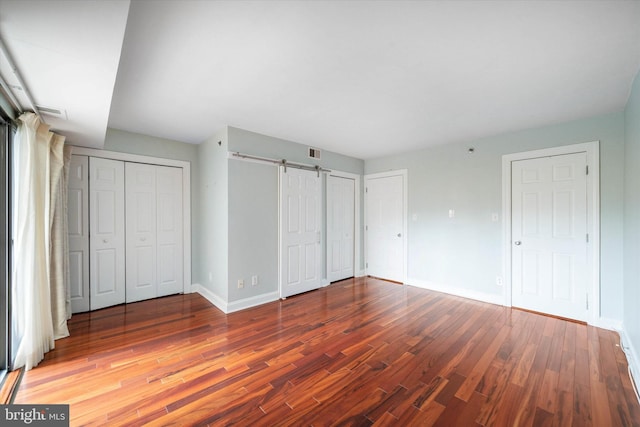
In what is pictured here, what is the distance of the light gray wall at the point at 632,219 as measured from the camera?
6.89 ft

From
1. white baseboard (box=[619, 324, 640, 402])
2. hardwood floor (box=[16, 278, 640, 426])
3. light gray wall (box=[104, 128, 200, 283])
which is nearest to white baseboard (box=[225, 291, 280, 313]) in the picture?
hardwood floor (box=[16, 278, 640, 426])

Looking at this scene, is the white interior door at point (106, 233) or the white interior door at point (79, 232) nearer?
the white interior door at point (79, 232)

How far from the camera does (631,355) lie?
2.17 meters

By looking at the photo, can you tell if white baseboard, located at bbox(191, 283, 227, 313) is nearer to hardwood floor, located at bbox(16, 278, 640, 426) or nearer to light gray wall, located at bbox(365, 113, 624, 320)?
hardwood floor, located at bbox(16, 278, 640, 426)

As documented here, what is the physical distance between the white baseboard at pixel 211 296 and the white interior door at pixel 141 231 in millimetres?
574

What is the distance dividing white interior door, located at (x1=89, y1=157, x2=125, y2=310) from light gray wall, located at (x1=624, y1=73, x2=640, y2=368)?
17.9ft

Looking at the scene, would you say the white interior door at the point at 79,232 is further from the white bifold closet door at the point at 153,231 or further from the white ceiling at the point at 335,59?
the white ceiling at the point at 335,59

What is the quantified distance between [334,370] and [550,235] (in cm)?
328

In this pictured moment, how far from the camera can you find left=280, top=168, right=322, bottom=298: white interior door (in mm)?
3857

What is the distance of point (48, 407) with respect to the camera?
1.66 metres

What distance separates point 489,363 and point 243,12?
3202 millimetres

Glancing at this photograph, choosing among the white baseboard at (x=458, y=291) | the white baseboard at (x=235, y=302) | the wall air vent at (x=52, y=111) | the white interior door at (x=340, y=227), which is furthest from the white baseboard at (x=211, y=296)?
the white baseboard at (x=458, y=291)

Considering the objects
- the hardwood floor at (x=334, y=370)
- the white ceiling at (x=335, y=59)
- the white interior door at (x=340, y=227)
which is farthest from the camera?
the white interior door at (x=340, y=227)

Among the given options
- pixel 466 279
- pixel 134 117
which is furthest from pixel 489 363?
pixel 134 117
